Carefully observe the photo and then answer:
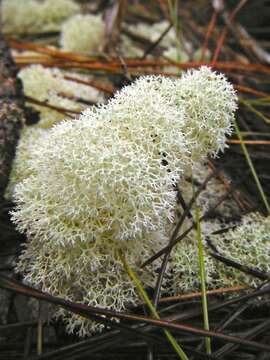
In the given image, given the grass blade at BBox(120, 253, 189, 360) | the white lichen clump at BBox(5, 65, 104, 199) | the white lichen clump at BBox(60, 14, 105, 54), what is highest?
the white lichen clump at BBox(60, 14, 105, 54)

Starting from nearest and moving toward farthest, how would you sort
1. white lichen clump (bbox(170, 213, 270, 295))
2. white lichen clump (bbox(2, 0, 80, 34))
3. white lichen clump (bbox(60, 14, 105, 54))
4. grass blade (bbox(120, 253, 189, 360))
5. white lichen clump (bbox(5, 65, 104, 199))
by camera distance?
grass blade (bbox(120, 253, 189, 360)), white lichen clump (bbox(170, 213, 270, 295)), white lichen clump (bbox(5, 65, 104, 199)), white lichen clump (bbox(60, 14, 105, 54)), white lichen clump (bbox(2, 0, 80, 34))

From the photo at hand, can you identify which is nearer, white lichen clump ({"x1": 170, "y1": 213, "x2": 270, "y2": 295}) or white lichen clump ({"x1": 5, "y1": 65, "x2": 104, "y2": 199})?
white lichen clump ({"x1": 170, "y1": 213, "x2": 270, "y2": 295})

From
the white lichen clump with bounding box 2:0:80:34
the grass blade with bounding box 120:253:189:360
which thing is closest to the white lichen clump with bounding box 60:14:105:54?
the white lichen clump with bounding box 2:0:80:34

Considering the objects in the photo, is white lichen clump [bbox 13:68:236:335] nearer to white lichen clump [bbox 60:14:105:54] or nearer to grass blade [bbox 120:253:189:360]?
grass blade [bbox 120:253:189:360]

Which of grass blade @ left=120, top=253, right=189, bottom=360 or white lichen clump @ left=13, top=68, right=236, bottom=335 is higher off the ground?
white lichen clump @ left=13, top=68, right=236, bottom=335

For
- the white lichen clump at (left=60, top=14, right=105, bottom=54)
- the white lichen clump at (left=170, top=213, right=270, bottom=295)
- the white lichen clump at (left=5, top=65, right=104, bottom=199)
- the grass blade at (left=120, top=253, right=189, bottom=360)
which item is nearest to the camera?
the grass blade at (left=120, top=253, right=189, bottom=360)

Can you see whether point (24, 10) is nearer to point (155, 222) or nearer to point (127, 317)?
point (155, 222)

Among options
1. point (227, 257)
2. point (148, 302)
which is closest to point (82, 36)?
point (227, 257)

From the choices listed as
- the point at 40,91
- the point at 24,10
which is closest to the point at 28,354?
the point at 40,91
